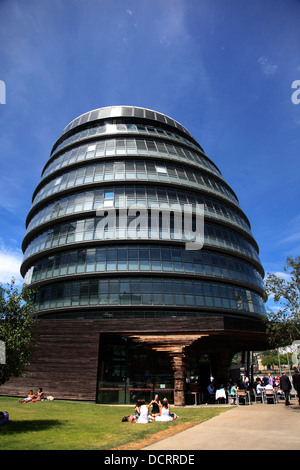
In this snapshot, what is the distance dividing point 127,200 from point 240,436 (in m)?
25.6

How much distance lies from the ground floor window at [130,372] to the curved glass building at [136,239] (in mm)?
1264

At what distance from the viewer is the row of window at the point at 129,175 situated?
115 feet

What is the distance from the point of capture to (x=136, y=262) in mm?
30781

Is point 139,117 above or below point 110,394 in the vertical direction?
above

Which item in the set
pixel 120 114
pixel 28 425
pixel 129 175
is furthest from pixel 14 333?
pixel 120 114

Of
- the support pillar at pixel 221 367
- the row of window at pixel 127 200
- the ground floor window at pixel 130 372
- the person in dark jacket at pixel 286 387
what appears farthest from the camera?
the row of window at pixel 127 200

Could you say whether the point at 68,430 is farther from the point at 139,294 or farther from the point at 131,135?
the point at 131,135

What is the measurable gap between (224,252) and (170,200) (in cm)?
829

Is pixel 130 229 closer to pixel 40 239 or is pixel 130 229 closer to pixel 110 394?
pixel 40 239

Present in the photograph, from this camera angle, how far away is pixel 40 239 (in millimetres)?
37031

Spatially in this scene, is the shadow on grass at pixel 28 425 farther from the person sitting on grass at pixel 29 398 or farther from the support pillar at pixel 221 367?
the support pillar at pixel 221 367

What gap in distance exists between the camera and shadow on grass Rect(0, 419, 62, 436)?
41.4 ft

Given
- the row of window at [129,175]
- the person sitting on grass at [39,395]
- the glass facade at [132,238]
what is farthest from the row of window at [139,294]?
the row of window at [129,175]
